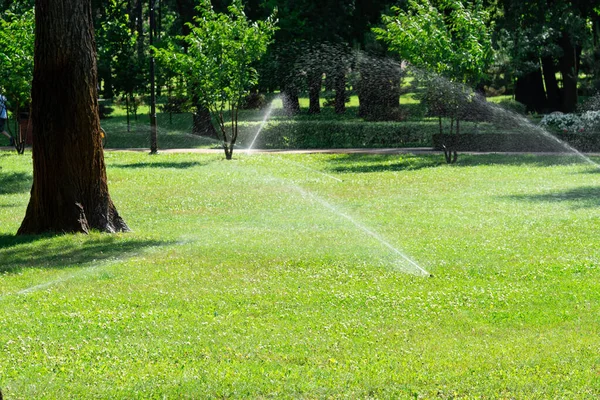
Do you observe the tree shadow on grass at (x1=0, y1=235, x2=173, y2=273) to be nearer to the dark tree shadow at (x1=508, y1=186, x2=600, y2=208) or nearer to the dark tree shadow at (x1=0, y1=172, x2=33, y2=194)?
the dark tree shadow at (x1=0, y1=172, x2=33, y2=194)

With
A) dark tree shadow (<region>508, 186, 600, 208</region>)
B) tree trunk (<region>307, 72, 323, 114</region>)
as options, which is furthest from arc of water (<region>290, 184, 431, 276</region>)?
tree trunk (<region>307, 72, 323, 114</region>)

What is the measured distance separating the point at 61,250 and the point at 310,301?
4408 millimetres

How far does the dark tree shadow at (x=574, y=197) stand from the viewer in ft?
52.4

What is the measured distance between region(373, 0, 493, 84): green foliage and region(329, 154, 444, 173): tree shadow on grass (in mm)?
2462

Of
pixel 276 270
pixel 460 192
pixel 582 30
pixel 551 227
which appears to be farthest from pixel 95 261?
pixel 582 30

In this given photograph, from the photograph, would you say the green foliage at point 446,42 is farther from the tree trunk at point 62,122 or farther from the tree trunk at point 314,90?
the tree trunk at point 314,90

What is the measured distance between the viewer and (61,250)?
464 inches

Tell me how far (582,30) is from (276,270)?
28.5 m

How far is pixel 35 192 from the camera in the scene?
43.3 ft

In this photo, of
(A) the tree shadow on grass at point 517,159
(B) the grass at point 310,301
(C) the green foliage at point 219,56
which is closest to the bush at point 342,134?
(A) the tree shadow on grass at point 517,159

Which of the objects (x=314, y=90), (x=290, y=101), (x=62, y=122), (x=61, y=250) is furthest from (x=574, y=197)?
(x=290, y=101)

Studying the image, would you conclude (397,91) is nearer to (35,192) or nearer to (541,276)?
(35,192)

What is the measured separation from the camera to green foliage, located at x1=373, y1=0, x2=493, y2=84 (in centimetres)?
2380

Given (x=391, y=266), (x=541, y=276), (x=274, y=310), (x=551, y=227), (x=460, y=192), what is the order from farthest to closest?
(x=460, y=192) → (x=551, y=227) → (x=391, y=266) → (x=541, y=276) → (x=274, y=310)
